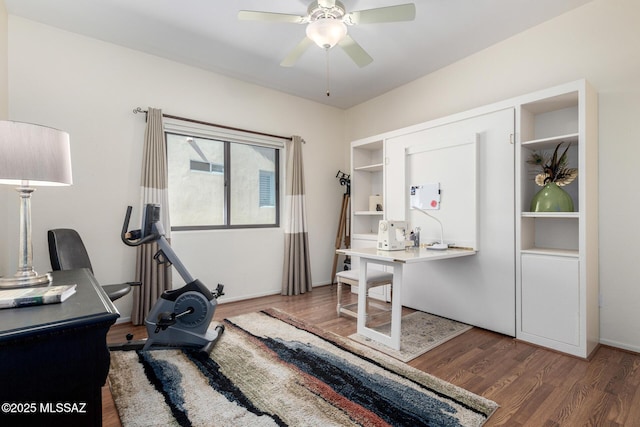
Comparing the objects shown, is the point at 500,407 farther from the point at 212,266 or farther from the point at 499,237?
the point at 212,266

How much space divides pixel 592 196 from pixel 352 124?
11.0 ft

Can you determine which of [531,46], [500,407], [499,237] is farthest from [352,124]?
[500,407]

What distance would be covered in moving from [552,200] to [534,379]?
56.3 inches

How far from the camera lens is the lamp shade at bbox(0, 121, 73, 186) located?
1345 millimetres

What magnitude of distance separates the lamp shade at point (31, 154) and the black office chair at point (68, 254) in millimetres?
1174

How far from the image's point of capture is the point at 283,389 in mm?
1908

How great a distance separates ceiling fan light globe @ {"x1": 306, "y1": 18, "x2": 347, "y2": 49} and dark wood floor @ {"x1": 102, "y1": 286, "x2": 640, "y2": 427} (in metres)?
2.51

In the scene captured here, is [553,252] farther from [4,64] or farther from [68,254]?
[4,64]

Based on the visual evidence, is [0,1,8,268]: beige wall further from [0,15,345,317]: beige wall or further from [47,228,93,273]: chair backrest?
[47,228,93,273]: chair backrest

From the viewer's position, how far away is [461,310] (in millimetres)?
3082

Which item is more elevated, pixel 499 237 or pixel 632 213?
pixel 632 213

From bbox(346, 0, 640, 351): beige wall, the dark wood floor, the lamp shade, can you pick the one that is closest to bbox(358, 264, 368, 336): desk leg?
the dark wood floor

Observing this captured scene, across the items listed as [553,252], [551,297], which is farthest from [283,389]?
[553,252]

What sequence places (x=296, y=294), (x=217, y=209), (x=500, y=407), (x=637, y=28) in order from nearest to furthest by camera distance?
1. (x=500, y=407)
2. (x=637, y=28)
3. (x=217, y=209)
4. (x=296, y=294)
